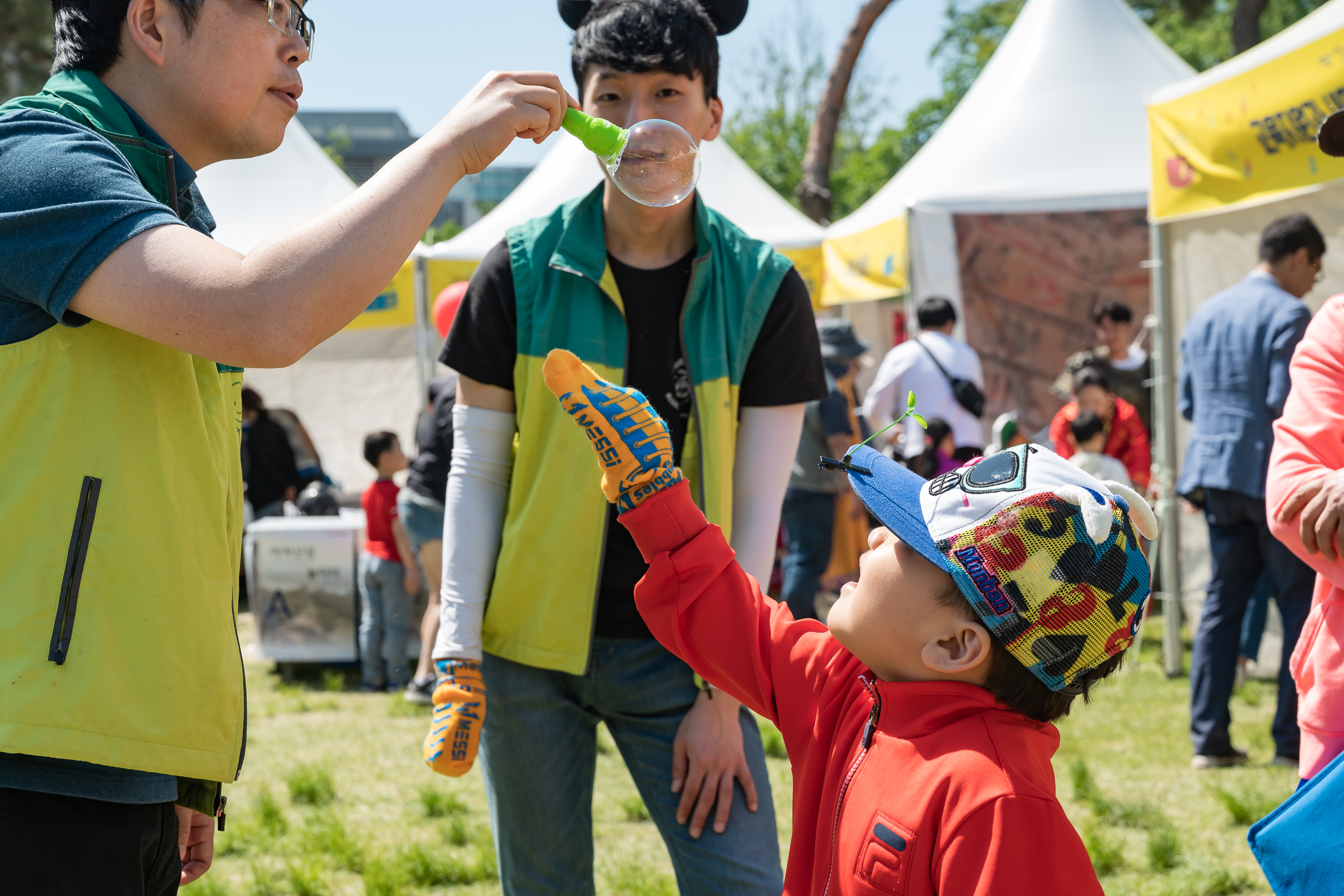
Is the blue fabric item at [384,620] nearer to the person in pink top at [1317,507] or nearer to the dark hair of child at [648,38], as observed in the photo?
the dark hair of child at [648,38]

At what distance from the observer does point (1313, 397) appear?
7.02ft

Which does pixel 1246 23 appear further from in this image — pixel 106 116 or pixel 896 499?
pixel 106 116

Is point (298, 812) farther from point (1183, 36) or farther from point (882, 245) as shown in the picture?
→ point (1183, 36)

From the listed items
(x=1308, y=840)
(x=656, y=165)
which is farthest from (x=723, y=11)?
(x=1308, y=840)

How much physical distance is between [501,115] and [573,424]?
0.73 meters

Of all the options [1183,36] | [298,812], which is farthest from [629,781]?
[1183,36]

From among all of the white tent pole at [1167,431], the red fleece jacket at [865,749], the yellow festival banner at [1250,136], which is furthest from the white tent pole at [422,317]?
the red fleece jacket at [865,749]

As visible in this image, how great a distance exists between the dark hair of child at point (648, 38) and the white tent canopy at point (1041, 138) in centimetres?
640

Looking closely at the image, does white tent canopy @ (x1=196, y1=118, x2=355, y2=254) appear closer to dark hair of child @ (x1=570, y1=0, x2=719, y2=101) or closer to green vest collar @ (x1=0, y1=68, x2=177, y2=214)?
dark hair of child @ (x1=570, y1=0, x2=719, y2=101)

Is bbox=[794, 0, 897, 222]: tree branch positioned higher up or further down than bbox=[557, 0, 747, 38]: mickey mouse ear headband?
higher up

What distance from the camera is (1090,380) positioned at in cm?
686

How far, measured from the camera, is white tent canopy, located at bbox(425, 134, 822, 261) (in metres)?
→ 9.76

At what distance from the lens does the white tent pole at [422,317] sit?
9414mm

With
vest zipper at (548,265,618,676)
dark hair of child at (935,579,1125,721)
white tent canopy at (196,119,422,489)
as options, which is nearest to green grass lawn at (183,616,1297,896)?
vest zipper at (548,265,618,676)
